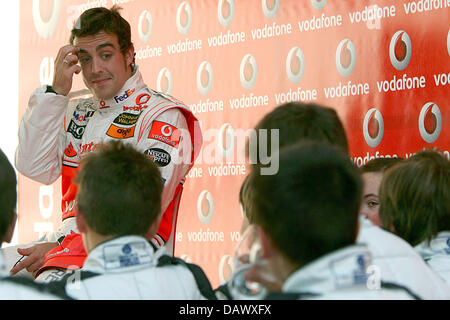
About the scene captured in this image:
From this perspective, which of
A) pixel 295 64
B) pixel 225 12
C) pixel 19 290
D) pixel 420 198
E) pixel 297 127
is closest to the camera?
pixel 19 290

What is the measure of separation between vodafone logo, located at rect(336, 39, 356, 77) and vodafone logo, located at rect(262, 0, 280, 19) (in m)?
0.39

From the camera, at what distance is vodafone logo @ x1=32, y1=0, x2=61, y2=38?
12.8 ft

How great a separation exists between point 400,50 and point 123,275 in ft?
5.42

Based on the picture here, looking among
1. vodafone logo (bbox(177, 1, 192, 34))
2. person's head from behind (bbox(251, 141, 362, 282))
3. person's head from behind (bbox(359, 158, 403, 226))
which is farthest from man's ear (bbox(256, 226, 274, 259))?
vodafone logo (bbox(177, 1, 192, 34))

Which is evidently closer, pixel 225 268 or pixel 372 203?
pixel 372 203

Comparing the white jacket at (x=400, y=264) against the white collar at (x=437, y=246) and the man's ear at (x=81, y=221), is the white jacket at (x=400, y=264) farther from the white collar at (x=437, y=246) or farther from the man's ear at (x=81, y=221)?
the man's ear at (x=81, y=221)

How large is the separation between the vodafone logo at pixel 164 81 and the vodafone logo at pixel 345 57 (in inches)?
38.4

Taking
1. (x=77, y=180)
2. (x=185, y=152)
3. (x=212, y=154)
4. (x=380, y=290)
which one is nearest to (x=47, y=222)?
(x=212, y=154)

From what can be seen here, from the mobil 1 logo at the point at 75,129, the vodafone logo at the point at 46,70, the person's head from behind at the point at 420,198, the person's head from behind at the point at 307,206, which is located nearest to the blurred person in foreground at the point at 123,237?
the person's head from behind at the point at 307,206

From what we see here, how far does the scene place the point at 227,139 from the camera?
10.7 feet

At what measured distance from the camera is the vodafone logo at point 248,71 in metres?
3.15

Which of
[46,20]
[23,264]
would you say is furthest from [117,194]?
[46,20]

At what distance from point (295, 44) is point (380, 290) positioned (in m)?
1.94

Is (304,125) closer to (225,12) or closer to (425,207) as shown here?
(425,207)
